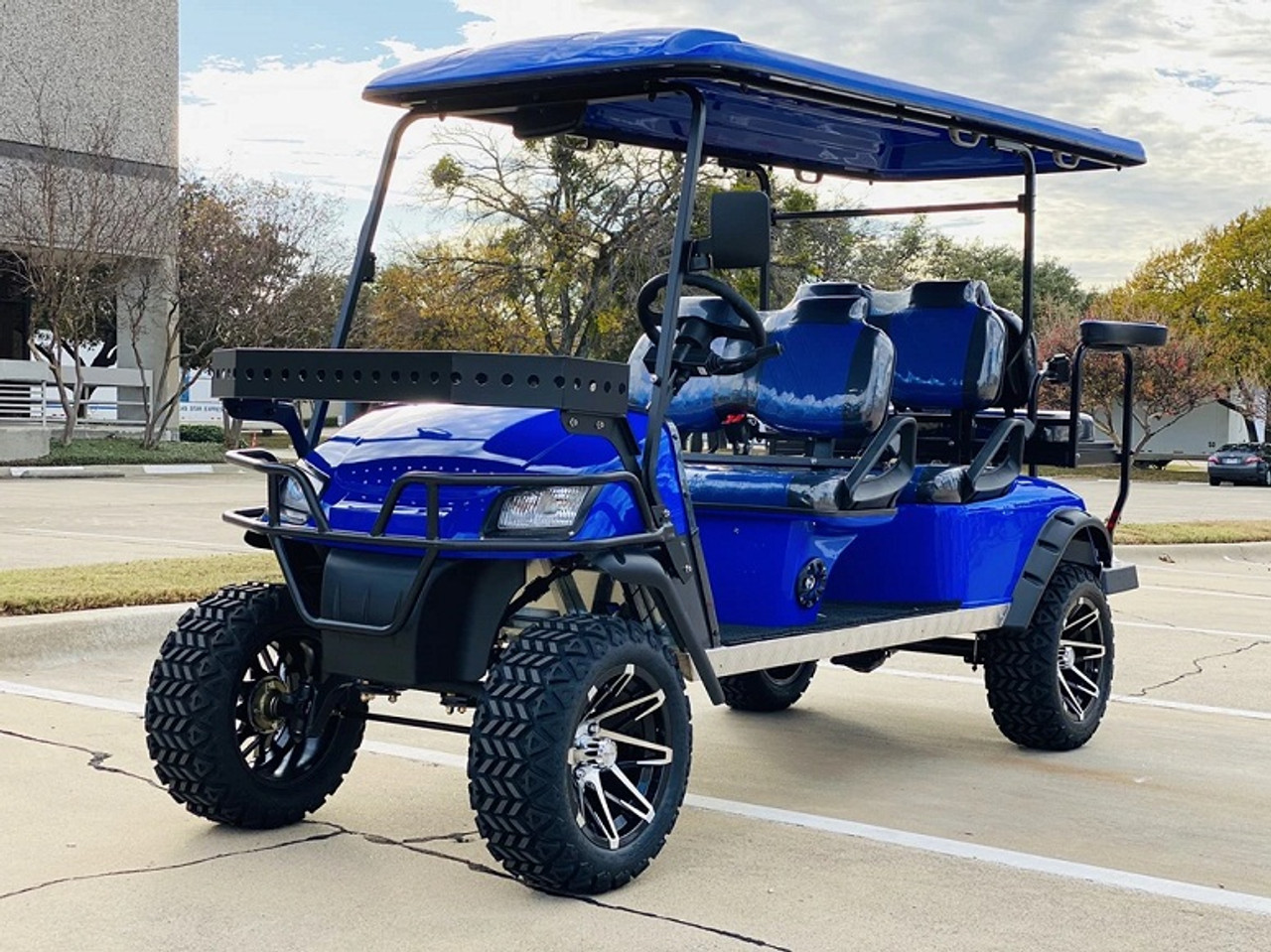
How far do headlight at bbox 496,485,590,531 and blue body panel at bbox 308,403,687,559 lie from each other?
0.04m

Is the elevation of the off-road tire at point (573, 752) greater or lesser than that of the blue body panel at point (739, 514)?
lesser

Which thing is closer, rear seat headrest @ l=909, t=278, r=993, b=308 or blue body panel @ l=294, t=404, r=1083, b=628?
blue body panel @ l=294, t=404, r=1083, b=628

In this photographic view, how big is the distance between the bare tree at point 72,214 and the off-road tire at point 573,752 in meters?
26.1

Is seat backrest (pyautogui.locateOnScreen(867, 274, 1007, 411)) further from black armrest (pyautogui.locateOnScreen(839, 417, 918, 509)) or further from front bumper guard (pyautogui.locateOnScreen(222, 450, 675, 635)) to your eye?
front bumper guard (pyautogui.locateOnScreen(222, 450, 675, 635))

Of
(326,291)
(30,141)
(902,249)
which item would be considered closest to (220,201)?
(326,291)

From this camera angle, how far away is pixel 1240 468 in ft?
128

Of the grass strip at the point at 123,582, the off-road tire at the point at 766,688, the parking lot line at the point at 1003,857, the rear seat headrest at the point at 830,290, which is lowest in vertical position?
the parking lot line at the point at 1003,857

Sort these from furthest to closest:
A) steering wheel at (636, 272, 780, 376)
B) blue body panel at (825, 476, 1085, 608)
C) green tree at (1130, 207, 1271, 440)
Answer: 1. green tree at (1130, 207, 1271, 440)
2. blue body panel at (825, 476, 1085, 608)
3. steering wheel at (636, 272, 780, 376)

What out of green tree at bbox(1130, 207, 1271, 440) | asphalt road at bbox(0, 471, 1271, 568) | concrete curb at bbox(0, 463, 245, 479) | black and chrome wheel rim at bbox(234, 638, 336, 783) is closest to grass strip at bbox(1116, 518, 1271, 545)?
asphalt road at bbox(0, 471, 1271, 568)

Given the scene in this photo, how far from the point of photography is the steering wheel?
17.1ft

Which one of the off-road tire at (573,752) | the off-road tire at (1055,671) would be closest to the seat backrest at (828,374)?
the off-road tire at (1055,671)

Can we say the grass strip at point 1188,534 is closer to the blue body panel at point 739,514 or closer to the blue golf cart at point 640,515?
the blue golf cart at point 640,515

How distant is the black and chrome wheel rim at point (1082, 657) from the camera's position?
6.57 meters

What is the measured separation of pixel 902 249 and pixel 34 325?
22717 mm
